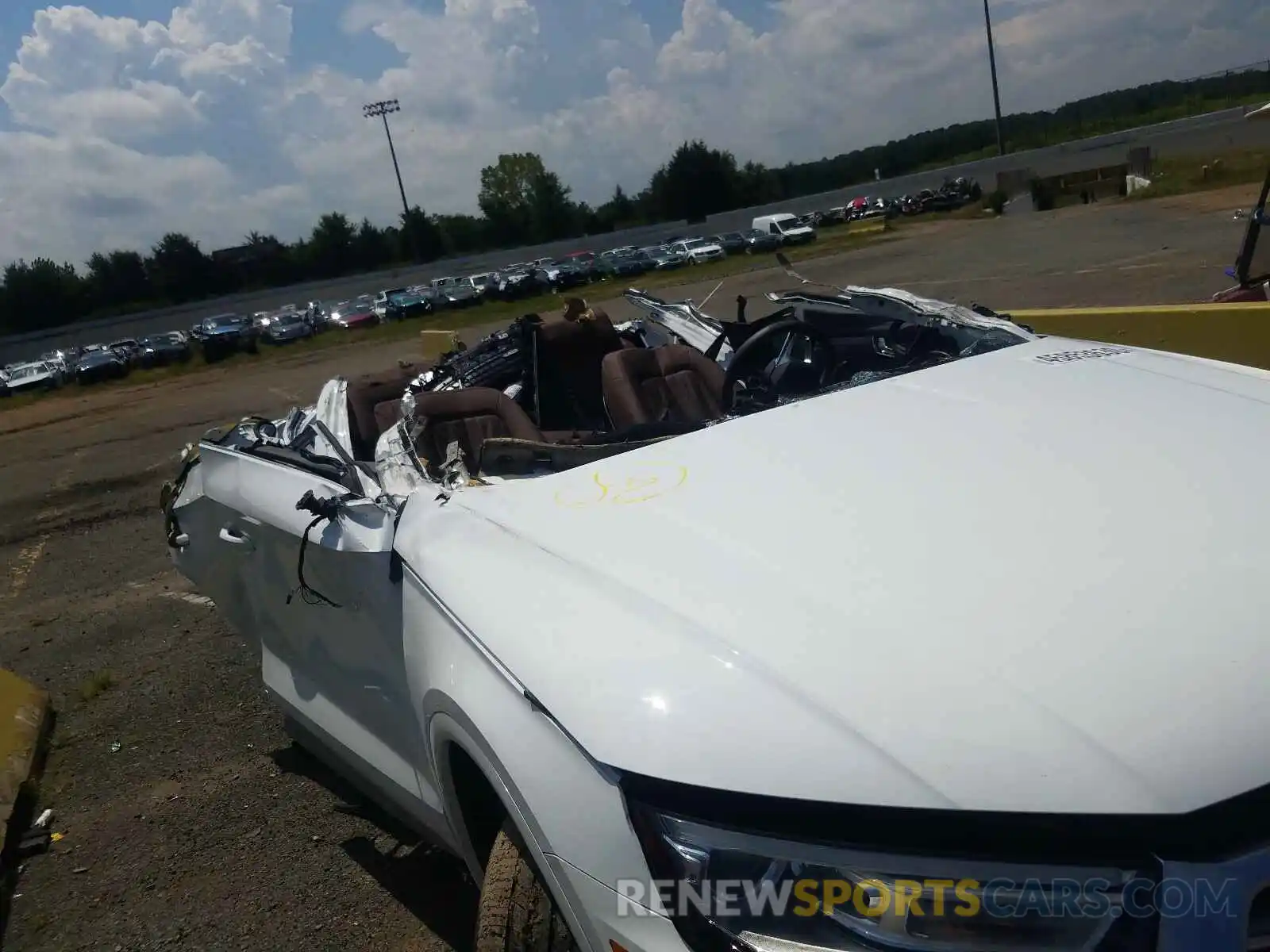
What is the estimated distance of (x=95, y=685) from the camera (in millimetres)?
5441

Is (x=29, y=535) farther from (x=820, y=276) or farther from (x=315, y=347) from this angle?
(x=315, y=347)

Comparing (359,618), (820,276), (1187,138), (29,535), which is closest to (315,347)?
(820,276)

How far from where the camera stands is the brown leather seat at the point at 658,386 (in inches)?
151

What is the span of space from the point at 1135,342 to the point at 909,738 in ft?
22.7

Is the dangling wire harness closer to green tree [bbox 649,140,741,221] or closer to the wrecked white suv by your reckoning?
the wrecked white suv

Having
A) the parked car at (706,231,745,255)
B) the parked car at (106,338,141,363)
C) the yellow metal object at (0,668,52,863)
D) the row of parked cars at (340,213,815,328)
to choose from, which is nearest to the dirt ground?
the yellow metal object at (0,668,52,863)

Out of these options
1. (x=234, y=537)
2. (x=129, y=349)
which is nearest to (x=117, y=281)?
(x=129, y=349)

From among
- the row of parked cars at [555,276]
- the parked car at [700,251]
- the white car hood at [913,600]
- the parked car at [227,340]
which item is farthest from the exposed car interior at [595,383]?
the parked car at [700,251]

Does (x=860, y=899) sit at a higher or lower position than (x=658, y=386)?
lower

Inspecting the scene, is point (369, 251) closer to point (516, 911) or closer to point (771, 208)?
point (771, 208)

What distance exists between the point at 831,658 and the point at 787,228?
45.8 m

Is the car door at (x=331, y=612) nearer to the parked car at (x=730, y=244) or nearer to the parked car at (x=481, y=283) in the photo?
the parked car at (x=481, y=283)

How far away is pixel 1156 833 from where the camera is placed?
4.48 ft

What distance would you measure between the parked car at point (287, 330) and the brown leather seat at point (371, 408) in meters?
36.0
